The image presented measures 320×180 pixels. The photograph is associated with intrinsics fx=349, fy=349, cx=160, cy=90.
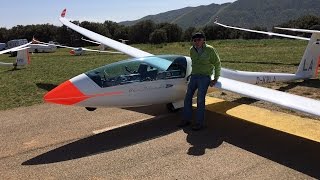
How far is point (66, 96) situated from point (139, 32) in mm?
80760

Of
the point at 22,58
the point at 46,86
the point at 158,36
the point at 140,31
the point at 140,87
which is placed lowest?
the point at 46,86

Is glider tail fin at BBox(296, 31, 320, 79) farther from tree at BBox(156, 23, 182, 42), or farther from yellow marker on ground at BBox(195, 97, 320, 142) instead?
tree at BBox(156, 23, 182, 42)

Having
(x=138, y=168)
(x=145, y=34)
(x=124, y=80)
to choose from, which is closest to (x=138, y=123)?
(x=124, y=80)

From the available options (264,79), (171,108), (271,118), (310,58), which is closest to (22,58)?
(171,108)

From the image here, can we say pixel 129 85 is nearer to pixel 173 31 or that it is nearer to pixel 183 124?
pixel 183 124

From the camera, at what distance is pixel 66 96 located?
7.99 metres

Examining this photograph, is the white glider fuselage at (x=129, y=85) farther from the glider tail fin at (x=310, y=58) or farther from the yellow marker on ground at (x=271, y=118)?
the glider tail fin at (x=310, y=58)

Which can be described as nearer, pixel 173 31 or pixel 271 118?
pixel 271 118

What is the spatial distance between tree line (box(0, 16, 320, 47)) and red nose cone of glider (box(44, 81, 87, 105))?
62.9 m

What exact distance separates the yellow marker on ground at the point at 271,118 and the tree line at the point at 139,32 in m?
60.7

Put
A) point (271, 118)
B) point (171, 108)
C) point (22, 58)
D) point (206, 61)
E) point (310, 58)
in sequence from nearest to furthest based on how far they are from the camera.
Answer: point (206, 61) → point (271, 118) → point (171, 108) → point (310, 58) → point (22, 58)

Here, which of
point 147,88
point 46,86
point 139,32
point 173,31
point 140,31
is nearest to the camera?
point 147,88

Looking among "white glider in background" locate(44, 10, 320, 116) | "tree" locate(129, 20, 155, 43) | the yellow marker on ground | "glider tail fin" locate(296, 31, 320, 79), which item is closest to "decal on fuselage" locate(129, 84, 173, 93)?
"white glider in background" locate(44, 10, 320, 116)

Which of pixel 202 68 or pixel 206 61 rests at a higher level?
pixel 206 61
